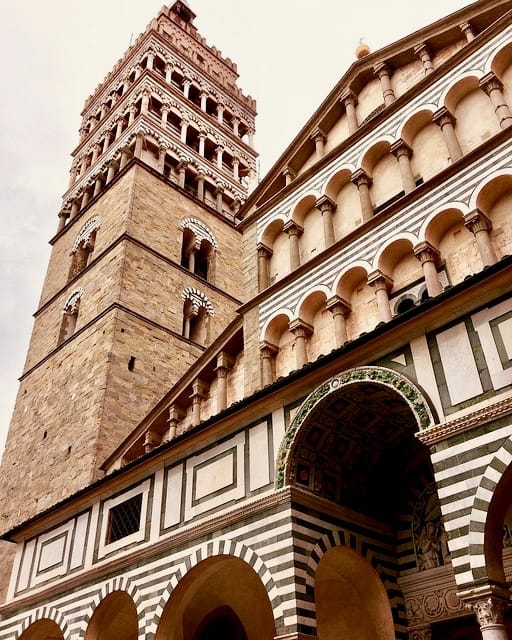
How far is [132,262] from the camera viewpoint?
1978cm

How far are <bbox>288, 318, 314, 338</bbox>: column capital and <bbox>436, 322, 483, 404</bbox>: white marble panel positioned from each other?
4423 mm

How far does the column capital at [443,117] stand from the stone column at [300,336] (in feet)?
13.7

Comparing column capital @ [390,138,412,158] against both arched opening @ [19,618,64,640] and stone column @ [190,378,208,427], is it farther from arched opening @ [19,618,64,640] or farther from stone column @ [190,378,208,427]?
arched opening @ [19,618,64,640]

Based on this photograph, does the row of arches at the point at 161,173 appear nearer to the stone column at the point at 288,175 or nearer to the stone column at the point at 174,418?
the stone column at the point at 288,175

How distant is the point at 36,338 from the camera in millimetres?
22172

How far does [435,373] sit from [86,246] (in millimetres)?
17642

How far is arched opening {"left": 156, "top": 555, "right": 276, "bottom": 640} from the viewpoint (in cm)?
991

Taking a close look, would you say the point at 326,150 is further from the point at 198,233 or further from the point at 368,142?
the point at 198,233

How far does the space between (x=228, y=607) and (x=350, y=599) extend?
2366mm

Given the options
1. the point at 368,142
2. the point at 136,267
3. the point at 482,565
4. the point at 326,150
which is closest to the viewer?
the point at 482,565

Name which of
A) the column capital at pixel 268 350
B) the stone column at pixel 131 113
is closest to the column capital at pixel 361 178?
the column capital at pixel 268 350

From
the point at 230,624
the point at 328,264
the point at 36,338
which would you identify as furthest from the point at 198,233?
the point at 230,624

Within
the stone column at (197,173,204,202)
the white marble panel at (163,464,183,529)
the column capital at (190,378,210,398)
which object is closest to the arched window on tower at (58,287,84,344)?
the stone column at (197,173,204,202)

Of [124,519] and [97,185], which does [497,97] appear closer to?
[124,519]
